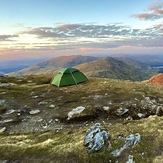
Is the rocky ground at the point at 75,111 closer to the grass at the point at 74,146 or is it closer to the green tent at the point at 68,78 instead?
the grass at the point at 74,146

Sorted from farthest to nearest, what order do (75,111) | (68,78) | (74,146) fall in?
(68,78)
(75,111)
(74,146)

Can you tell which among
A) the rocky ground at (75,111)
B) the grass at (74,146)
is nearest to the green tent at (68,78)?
the rocky ground at (75,111)

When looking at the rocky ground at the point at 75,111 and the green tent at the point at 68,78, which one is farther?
the green tent at the point at 68,78

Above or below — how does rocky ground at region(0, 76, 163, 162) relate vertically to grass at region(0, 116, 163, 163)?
below

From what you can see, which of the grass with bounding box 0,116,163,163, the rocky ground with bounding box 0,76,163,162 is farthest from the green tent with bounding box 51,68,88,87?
the grass with bounding box 0,116,163,163

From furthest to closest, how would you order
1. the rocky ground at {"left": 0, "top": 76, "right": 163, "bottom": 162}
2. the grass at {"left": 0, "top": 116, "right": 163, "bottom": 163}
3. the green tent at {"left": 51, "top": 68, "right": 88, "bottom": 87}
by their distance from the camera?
the green tent at {"left": 51, "top": 68, "right": 88, "bottom": 87} → the rocky ground at {"left": 0, "top": 76, "right": 163, "bottom": 162} → the grass at {"left": 0, "top": 116, "right": 163, "bottom": 163}

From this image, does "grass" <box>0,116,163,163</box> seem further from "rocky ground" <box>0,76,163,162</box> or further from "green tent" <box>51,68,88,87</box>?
"green tent" <box>51,68,88,87</box>

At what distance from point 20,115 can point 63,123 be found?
272 inches

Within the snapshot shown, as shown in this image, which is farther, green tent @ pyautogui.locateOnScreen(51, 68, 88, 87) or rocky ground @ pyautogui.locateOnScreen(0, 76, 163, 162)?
green tent @ pyautogui.locateOnScreen(51, 68, 88, 87)

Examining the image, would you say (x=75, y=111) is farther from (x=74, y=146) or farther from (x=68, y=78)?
(x=68, y=78)

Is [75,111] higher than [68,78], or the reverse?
[75,111]

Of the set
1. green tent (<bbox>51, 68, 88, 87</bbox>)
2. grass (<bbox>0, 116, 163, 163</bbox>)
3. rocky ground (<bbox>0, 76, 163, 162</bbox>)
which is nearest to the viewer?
grass (<bbox>0, 116, 163, 163</bbox>)

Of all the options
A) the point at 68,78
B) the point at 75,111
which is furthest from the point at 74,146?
the point at 68,78

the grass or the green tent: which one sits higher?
the grass
